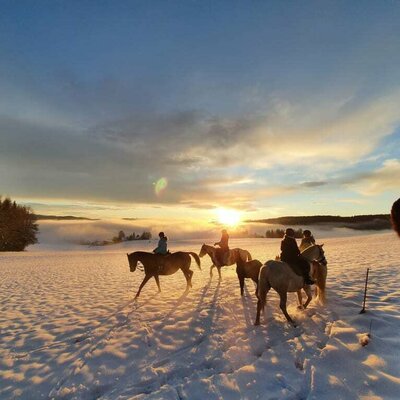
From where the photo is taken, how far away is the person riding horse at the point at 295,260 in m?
8.31

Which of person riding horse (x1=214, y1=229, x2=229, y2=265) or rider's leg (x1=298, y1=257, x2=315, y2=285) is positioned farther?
person riding horse (x1=214, y1=229, x2=229, y2=265)

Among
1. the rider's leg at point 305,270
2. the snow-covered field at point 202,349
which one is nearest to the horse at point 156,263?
the snow-covered field at point 202,349

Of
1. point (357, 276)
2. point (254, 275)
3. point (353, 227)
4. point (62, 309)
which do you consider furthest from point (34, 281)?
point (353, 227)

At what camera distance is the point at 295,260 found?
842 cm

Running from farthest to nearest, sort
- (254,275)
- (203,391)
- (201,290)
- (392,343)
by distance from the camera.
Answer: (201,290) → (254,275) → (392,343) → (203,391)

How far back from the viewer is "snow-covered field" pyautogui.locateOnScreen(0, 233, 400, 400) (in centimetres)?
500

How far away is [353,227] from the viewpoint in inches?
3661

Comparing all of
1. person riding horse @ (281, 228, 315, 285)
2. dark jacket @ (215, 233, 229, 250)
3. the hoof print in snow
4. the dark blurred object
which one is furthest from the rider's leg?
dark jacket @ (215, 233, 229, 250)

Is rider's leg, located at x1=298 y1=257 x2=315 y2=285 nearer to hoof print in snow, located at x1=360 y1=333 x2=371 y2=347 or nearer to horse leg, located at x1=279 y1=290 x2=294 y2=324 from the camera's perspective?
horse leg, located at x1=279 y1=290 x2=294 y2=324

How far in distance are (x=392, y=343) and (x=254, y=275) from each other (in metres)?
4.90

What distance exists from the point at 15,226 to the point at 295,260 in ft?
178

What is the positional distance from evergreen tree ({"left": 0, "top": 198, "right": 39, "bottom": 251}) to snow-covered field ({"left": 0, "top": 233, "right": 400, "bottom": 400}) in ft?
149

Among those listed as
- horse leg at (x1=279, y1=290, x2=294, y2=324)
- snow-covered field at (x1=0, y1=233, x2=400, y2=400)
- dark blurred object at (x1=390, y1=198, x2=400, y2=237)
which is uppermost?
dark blurred object at (x1=390, y1=198, x2=400, y2=237)

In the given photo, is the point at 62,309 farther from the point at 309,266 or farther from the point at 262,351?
the point at 309,266
